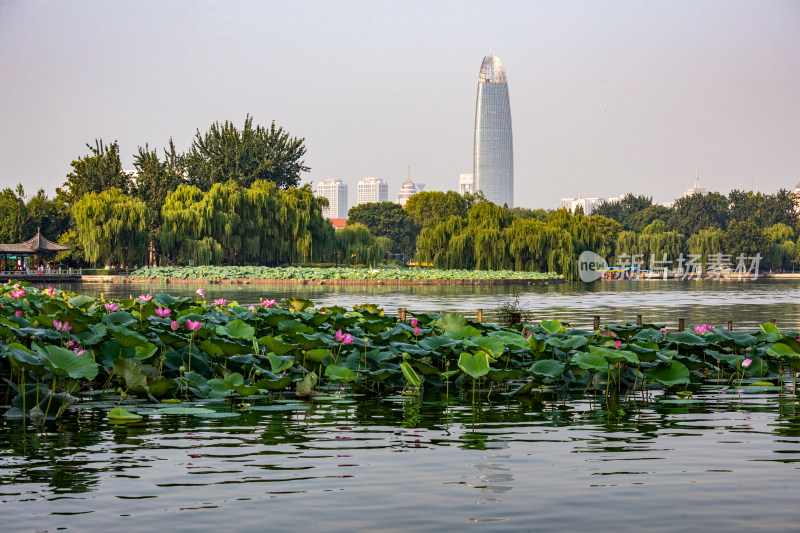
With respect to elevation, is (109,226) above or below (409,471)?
above

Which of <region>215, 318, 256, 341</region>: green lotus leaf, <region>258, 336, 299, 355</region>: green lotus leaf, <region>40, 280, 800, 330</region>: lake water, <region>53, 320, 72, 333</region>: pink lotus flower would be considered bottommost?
<region>40, 280, 800, 330</region>: lake water

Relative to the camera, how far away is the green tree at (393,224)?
94.5m

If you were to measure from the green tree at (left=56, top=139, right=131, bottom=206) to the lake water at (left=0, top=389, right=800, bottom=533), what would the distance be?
187 feet

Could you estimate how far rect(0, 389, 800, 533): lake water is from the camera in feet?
13.5

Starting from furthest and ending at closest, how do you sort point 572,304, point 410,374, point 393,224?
point 393,224, point 572,304, point 410,374

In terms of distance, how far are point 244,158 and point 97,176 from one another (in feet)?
34.2

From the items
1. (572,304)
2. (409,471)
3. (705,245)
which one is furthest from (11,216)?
(409,471)

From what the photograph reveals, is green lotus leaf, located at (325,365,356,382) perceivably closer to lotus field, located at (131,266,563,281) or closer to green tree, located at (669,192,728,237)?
lotus field, located at (131,266,563,281)

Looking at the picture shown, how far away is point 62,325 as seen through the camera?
25.5 feet

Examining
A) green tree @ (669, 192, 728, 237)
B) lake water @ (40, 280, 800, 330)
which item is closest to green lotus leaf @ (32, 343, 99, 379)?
lake water @ (40, 280, 800, 330)

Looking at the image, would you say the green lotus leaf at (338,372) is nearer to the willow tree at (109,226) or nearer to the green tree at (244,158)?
the willow tree at (109,226)

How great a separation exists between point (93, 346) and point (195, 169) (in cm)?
6029

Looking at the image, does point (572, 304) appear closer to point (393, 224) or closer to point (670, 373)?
point (670, 373)

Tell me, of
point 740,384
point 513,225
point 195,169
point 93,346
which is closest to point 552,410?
point 740,384
